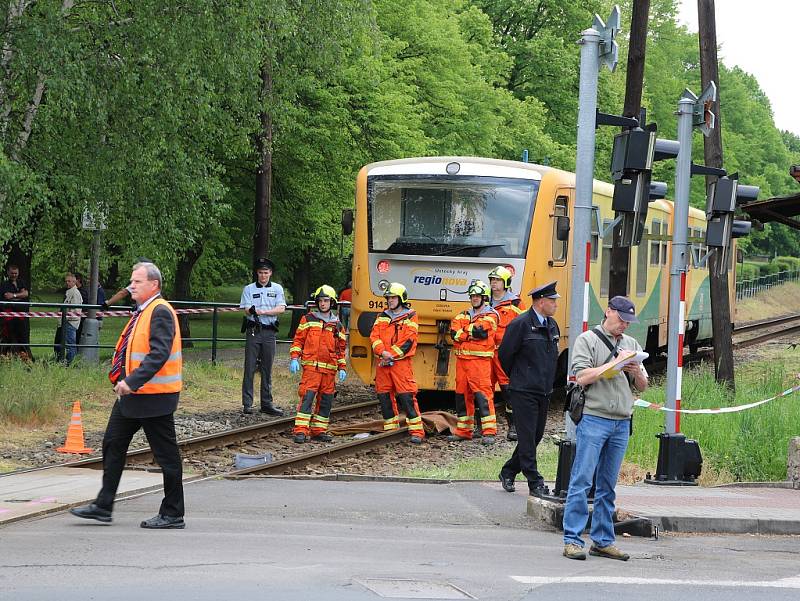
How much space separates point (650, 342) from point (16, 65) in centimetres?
1426

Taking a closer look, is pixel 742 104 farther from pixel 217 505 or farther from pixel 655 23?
pixel 217 505

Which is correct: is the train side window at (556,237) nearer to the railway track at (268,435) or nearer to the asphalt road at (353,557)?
the railway track at (268,435)

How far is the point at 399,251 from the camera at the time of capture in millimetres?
19031

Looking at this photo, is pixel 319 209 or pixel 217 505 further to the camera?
pixel 319 209

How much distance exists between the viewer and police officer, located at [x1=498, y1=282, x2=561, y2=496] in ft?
37.7

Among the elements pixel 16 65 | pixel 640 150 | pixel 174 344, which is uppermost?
pixel 16 65

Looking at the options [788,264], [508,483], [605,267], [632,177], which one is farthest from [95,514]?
[788,264]

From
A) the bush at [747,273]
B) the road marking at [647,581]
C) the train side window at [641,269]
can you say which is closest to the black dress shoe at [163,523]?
the road marking at [647,581]

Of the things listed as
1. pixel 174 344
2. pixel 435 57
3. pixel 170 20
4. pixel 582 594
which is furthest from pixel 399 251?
pixel 435 57

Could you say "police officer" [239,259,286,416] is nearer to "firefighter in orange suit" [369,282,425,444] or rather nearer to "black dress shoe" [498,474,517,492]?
"firefighter in orange suit" [369,282,425,444]

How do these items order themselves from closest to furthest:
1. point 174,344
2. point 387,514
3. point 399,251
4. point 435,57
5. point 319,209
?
point 174,344, point 387,514, point 399,251, point 319,209, point 435,57

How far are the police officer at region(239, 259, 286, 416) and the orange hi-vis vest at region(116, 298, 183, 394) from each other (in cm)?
863

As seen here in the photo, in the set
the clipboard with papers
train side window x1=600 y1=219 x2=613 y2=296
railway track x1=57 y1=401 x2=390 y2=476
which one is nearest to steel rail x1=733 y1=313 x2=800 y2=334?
train side window x1=600 y1=219 x2=613 y2=296

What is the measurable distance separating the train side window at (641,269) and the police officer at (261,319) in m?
7.77
